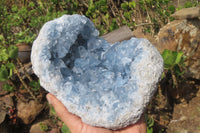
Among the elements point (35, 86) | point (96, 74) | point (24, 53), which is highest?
point (96, 74)

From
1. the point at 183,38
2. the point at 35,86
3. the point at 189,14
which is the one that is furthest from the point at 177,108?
the point at 35,86

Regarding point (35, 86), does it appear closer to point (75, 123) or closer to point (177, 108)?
point (75, 123)

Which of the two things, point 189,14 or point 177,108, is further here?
point 177,108

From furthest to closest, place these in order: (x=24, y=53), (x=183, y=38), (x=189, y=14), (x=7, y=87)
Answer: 1. (x=24, y=53)
2. (x=7, y=87)
3. (x=183, y=38)
4. (x=189, y=14)

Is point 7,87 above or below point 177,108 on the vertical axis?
above

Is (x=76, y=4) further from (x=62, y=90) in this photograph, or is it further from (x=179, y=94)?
(x=62, y=90)

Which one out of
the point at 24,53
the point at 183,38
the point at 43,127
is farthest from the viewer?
the point at 24,53

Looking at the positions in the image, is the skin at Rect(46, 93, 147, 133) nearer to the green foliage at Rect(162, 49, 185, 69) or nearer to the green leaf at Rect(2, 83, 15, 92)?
the green foliage at Rect(162, 49, 185, 69)
